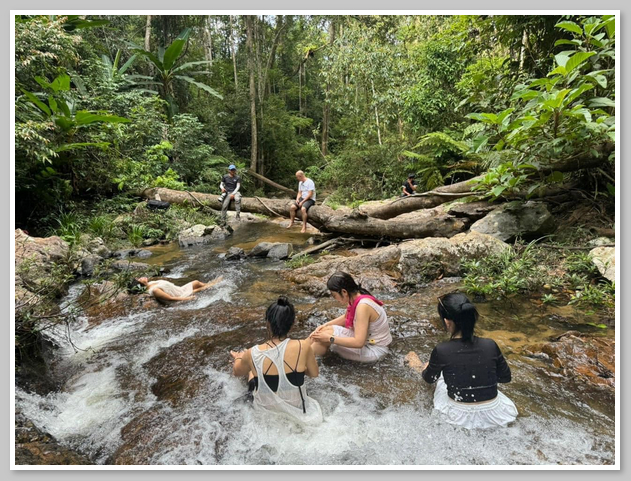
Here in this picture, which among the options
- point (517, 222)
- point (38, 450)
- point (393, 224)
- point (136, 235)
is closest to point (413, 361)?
point (38, 450)

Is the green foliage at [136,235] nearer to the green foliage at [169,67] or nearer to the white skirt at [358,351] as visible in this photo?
the white skirt at [358,351]

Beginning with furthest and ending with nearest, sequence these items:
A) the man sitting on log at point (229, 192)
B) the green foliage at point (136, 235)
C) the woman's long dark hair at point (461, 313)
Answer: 1. the man sitting on log at point (229, 192)
2. the green foliage at point (136, 235)
3. the woman's long dark hair at point (461, 313)

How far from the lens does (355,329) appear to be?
9.48ft

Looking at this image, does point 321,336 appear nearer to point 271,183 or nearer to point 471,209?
point 471,209

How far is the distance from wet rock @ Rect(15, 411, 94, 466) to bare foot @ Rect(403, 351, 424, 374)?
7.60ft

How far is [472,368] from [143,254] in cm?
744

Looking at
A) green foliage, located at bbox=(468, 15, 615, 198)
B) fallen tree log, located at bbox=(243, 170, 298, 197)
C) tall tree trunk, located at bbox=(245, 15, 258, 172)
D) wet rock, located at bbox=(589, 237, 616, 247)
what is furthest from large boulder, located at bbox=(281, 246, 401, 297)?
tall tree trunk, located at bbox=(245, 15, 258, 172)

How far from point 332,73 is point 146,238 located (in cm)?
1153

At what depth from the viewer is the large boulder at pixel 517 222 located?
5797 mm

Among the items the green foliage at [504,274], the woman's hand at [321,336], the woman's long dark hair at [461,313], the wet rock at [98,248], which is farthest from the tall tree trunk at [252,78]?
the woman's long dark hair at [461,313]

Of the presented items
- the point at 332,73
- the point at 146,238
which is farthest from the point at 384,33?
the point at 146,238

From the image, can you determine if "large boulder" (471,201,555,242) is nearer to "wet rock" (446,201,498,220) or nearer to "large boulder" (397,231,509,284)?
"wet rock" (446,201,498,220)

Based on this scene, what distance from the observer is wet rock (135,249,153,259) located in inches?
304

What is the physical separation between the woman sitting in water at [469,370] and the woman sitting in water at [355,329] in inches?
30.2
